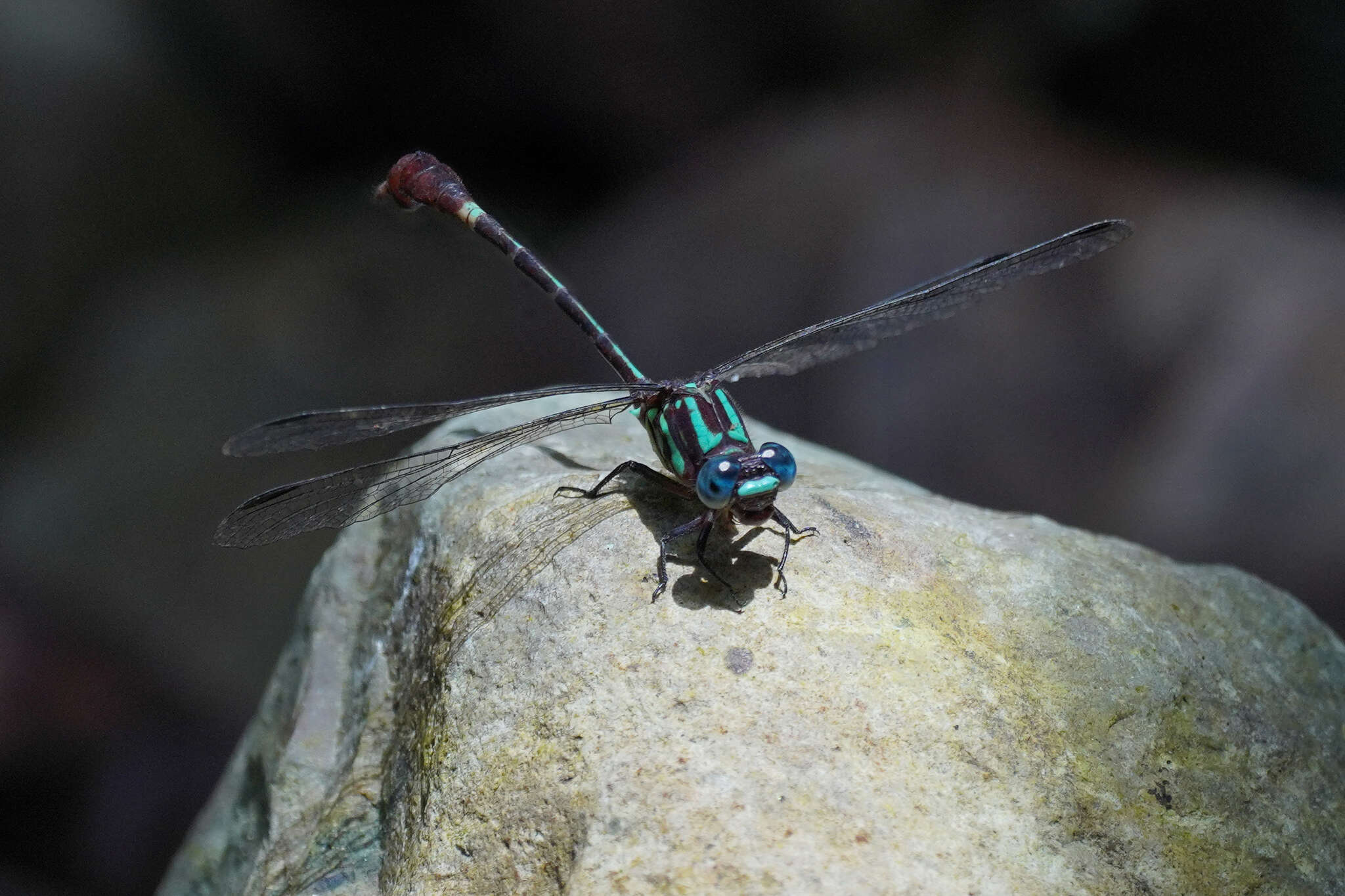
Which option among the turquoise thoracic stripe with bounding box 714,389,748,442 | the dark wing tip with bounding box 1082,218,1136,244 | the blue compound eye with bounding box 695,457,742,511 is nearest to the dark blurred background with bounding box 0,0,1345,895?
the dark wing tip with bounding box 1082,218,1136,244

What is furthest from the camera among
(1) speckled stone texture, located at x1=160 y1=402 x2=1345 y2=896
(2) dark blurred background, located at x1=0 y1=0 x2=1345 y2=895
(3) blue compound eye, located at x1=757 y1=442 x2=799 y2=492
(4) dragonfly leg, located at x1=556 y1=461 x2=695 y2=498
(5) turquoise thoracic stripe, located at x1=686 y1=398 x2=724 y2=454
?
(2) dark blurred background, located at x1=0 y1=0 x2=1345 y2=895

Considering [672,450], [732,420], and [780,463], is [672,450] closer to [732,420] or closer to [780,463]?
[732,420]

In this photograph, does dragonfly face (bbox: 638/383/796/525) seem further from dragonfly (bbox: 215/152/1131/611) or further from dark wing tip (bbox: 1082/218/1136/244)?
dark wing tip (bbox: 1082/218/1136/244)

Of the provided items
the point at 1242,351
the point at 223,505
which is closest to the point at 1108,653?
the point at 1242,351

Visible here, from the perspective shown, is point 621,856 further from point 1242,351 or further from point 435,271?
point 435,271

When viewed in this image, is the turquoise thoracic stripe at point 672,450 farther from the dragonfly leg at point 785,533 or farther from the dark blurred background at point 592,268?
the dark blurred background at point 592,268

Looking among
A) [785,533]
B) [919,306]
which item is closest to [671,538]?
[785,533]

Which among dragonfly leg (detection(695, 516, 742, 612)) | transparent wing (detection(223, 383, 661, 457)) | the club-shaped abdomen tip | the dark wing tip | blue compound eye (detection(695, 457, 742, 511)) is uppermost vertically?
the club-shaped abdomen tip
